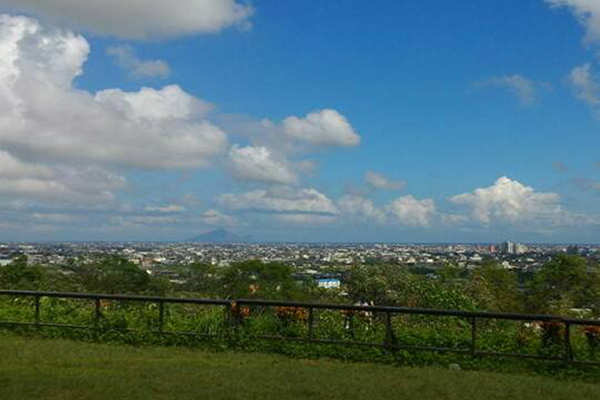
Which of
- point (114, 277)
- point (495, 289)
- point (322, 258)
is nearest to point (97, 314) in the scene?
point (114, 277)

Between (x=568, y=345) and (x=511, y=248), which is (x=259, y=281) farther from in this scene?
(x=511, y=248)

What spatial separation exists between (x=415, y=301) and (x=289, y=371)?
6.47 meters

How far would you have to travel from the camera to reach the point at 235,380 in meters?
8.48

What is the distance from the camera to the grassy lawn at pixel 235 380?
25.6ft

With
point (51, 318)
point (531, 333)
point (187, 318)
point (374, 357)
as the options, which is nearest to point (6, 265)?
point (51, 318)

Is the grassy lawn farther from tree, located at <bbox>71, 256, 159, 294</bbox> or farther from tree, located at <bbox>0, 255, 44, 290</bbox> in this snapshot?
tree, located at <bbox>71, 256, 159, 294</bbox>

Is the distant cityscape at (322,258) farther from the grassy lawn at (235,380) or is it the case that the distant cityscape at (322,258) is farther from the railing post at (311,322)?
the grassy lawn at (235,380)

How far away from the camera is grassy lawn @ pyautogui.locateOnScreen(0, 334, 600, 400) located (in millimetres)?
7801

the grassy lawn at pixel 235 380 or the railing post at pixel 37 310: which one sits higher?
the railing post at pixel 37 310

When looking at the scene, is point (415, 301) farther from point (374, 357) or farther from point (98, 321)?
point (98, 321)

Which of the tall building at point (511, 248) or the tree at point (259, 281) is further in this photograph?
the tall building at point (511, 248)

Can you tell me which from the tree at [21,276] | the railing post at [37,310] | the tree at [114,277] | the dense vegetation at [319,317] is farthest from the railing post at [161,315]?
the tree at [114,277]

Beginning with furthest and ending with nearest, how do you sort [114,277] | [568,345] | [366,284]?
[114,277] → [366,284] → [568,345]

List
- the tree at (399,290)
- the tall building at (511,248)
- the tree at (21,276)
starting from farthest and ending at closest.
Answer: the tall building at (511,248) → the tree at (21,276) → the tree at (399,290)
